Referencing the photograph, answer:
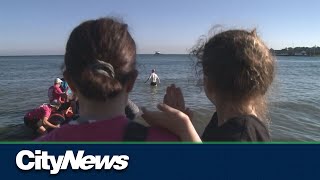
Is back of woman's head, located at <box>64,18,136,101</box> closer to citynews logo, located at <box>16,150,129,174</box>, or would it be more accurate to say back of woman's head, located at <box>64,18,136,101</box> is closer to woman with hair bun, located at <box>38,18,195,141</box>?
woman with hair bun, located at <box>38,18,195,141</box>

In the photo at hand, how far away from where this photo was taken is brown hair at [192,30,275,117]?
2.45 metres

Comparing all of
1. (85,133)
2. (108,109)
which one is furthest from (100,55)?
(85,133)

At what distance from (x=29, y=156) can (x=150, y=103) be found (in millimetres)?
20227

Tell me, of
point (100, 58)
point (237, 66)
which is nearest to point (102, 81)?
point (100, 58)

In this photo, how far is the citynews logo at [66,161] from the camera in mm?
2004

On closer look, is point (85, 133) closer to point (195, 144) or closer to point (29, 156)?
point (29, 156)

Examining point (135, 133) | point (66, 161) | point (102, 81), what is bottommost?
point (66, 161)

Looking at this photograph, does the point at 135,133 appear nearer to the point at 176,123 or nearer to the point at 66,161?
the point at 176,123

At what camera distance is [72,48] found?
6.47 ft

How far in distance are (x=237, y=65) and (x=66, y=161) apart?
115cm

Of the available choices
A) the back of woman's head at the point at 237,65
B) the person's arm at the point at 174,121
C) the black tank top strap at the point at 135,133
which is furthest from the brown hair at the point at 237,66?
the black tank top strap at the point at 135,133

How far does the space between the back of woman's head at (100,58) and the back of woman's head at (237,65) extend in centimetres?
67

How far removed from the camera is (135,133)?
1.95m

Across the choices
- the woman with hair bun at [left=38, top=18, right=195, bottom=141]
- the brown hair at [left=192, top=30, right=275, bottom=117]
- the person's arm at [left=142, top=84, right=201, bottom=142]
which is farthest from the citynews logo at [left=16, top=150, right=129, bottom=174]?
the brown hair at [left=192, top=30, right=275, bottom=117]
